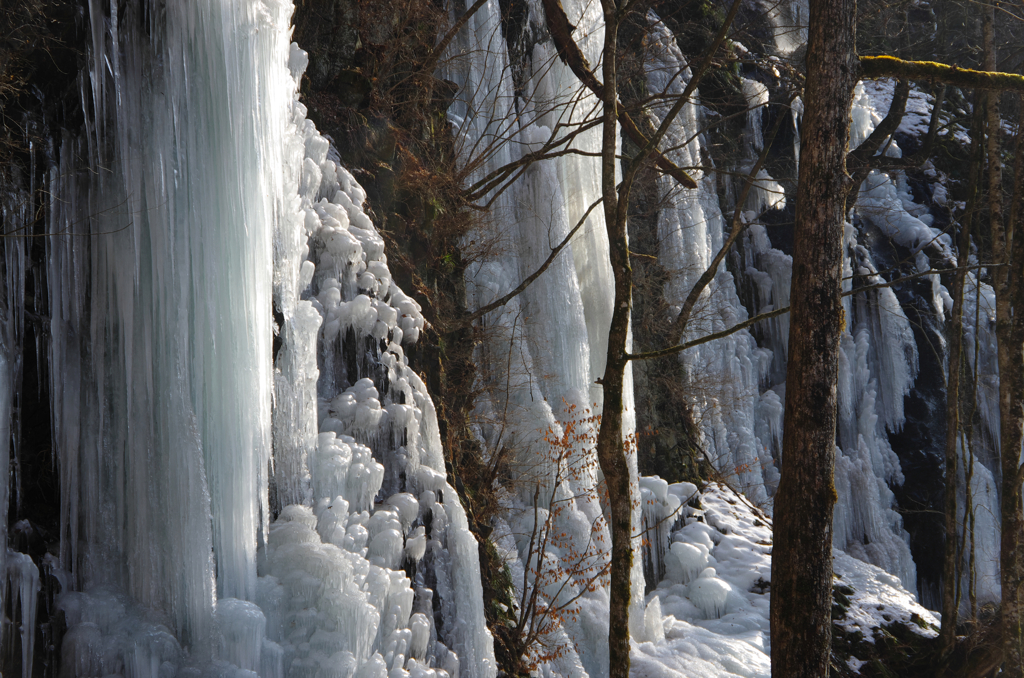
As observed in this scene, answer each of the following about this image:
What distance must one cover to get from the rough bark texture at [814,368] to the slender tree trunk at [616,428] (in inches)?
48.2

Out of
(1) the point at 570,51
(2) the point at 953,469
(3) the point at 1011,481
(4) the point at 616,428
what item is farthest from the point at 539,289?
(2) the point at 953,469

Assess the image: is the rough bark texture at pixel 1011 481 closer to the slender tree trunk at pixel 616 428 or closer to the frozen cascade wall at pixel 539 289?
the frozen cascade wall at pixel 539 289

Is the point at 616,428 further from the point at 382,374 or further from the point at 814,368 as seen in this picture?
the point at 382,374

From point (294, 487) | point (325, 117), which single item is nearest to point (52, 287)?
point (294, 487)

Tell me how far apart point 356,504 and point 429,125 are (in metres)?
4.69

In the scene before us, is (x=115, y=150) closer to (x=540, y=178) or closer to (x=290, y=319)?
(x=290, y=319)

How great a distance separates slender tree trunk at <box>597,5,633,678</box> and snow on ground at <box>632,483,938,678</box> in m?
2.31

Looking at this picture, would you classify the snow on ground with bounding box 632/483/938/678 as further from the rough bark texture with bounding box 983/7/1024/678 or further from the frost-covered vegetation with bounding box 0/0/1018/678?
the rough bark texture with bounding box 983/7/1024/678

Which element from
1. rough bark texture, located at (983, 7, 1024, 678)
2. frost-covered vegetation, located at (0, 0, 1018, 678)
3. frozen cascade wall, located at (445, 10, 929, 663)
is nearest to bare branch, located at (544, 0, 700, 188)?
frost-covered vegetation, located at (0, 0, 1018, 678)

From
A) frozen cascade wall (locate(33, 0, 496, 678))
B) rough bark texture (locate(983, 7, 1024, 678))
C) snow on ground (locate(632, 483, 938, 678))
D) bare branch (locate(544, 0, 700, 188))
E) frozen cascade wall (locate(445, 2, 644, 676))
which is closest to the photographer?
frozen cascade wall (locate(33, 0, 496, 678))

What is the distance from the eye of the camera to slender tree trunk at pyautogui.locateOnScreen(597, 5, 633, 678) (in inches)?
203

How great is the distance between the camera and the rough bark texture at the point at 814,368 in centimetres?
403

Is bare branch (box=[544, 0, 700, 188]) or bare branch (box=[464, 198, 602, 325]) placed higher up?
bare branch (box=[544, 0, 700, 188])

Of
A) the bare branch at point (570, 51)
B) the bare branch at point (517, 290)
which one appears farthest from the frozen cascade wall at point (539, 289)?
the bare branch at point (570, 51)
